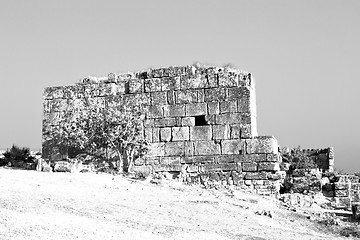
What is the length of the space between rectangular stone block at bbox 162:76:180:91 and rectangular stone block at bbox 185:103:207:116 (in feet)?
2.14

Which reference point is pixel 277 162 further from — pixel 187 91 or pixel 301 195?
pixel 187 91

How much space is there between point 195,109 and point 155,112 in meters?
1.19

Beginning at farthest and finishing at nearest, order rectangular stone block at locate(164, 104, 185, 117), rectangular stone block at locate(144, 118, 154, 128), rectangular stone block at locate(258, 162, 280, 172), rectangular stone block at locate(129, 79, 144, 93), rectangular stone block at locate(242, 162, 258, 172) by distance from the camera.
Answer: rectangular stone block at locate(129, 79, 144, 93), rectangular stone block at locate(144, 118, 154, 128), rectangular stone block at locate(164, 104, 185, 117), rectangular stone block at locate(242, 162, 258, 172), rectangular stone block at locate(258, 162, 280, 172)

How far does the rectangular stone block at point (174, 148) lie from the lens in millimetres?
16406

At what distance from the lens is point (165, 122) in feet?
54.6

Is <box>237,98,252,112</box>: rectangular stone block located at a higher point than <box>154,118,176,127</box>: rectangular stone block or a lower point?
higher

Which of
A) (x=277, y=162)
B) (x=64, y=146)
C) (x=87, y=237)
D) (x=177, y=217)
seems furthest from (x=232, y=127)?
(x=87, y=237)

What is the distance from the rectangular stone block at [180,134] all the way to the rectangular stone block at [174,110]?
1.31ft

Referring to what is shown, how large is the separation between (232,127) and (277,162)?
5.08 ft

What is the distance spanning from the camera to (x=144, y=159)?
54.7 feet

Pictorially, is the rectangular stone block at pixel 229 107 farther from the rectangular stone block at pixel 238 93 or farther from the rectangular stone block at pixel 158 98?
the rectangular stone block at pixel 158 98

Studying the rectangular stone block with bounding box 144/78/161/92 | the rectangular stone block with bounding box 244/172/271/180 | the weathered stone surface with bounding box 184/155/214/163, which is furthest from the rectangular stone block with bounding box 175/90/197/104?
the rectangular stone block with bounding box 244/172/271/180

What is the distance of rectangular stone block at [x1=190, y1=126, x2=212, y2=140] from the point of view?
53.3 feet

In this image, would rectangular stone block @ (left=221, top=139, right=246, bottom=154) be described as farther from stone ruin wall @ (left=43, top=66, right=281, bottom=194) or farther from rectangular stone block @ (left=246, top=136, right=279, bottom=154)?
rectangular stone block @ (left=246, top=136, right=279, bottom=154)
